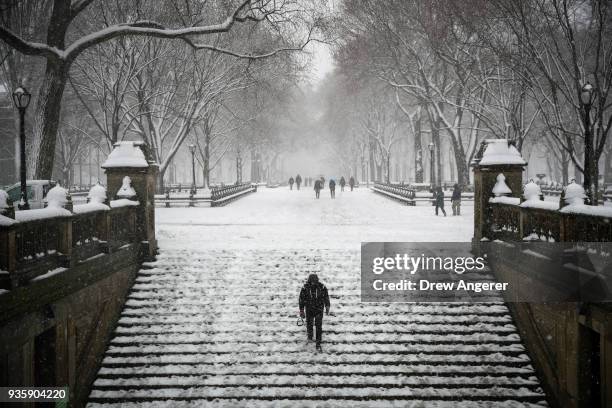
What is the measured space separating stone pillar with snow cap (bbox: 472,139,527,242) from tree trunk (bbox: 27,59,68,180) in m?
10.9

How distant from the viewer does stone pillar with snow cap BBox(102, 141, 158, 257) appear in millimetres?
11609

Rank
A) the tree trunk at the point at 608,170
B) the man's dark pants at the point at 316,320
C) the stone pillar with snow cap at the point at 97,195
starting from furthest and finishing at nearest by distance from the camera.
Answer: the tree trunk at the point at 608,170
the stone pillar with snow cap at the point at 97,195
the man's dark pants at the point at 316,320

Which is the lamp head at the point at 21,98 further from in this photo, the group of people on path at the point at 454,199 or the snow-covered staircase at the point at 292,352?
the group of people on path at the point at 454,199

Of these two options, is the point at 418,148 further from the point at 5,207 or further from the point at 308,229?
the point at 5,207

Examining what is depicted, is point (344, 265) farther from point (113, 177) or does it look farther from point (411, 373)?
point (113, 177)

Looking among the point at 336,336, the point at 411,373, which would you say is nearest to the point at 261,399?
the point at 336,336

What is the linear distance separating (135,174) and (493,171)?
9.13m

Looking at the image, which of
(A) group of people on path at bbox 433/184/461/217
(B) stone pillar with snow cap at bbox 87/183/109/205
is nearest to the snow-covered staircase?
(B) stone pillar with snow cap at bbox 87/183/109/205

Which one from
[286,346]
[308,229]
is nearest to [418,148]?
[308,229]

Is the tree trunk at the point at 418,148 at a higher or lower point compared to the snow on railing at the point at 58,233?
higher

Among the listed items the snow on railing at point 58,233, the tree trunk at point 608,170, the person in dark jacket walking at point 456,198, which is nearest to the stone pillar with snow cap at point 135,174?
the snow on railing at point 58,233

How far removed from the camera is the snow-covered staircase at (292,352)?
26.6 feet

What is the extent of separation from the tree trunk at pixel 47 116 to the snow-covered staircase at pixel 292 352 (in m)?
4.30

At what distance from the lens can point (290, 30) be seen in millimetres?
16516
